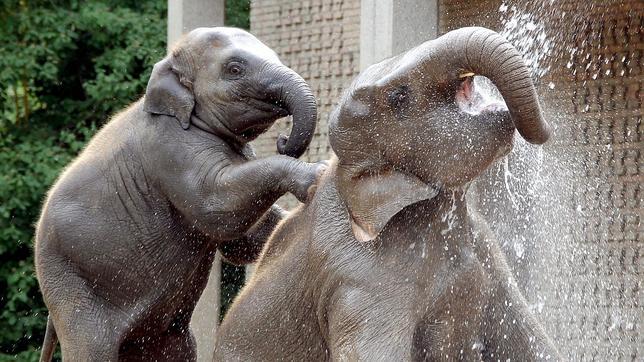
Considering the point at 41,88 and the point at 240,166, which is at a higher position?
the point at 240,166

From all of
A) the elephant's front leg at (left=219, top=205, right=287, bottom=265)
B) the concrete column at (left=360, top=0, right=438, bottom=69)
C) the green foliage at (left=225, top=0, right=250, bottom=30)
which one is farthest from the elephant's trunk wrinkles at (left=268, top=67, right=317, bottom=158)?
the green foliage at (left=225, top=0, right=250, bottom=30)

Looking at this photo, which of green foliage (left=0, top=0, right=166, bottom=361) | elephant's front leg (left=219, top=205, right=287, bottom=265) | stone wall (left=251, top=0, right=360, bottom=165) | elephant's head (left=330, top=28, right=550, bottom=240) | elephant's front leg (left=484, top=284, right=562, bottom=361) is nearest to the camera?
elephant's head (left=330, top=28, right=550, bottom=240)

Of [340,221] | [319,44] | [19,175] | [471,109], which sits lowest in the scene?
[19,175]

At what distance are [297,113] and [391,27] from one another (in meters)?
5.16

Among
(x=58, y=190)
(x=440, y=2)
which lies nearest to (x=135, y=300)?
(x=58, y=190)

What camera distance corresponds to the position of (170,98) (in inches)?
201

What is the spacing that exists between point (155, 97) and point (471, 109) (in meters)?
1.41

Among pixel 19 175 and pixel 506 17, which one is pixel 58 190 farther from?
pixel 19 175

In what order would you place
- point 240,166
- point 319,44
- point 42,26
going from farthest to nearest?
point 42,26 → point 319,44 → point 240,166

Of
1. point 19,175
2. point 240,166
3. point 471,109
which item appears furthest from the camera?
point 19,175

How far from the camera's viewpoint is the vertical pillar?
11398 millimetres

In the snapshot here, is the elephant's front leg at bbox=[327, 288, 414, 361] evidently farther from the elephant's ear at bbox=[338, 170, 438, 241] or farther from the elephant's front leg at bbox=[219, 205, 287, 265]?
the elephant's front leg at bbox=[219, 205, 287, 265]

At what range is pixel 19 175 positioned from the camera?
1568cm

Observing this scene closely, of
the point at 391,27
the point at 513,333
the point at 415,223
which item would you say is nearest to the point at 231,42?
the point at 415,223
